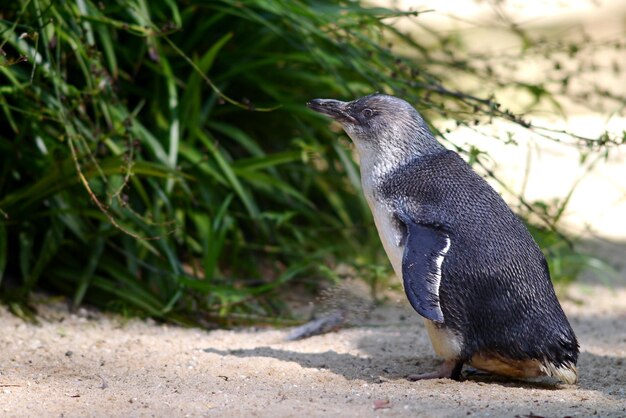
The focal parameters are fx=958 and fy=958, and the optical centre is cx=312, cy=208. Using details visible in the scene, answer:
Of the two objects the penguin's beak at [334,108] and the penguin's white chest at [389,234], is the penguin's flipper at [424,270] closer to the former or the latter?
the penguin's white chest at [389,234]

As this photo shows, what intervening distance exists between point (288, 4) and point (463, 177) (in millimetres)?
1305

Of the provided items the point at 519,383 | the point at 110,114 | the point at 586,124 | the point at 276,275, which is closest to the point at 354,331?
the point at 276,275

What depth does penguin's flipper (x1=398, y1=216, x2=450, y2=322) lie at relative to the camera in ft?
9.71

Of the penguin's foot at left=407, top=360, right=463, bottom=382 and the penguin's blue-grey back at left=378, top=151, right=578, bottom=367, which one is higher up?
the penguin's blue-grey back at left=378, top=151, right=578, bottom=367

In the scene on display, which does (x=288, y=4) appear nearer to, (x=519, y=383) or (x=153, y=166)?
(x=153, y=166)

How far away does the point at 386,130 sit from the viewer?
3.40 m

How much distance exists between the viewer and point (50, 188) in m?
3.96

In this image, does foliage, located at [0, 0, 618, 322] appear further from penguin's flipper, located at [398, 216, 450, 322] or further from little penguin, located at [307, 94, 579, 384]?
penguin's flipper, located at [398, 216, 450, 322]

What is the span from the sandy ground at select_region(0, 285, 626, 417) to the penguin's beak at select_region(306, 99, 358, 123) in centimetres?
90

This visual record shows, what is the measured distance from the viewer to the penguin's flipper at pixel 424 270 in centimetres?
296

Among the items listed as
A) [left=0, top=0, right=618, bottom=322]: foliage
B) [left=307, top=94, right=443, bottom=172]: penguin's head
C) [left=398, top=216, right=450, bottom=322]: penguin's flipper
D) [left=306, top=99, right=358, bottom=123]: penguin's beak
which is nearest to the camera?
[left=398, top=216, right=450, bottom=322]: penguin's flipper

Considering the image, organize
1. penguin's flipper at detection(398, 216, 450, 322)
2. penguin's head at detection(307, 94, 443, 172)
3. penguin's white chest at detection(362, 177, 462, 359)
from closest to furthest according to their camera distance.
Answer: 1. penguin's flipper at detection(398, 216, 450, 322)
2. penguin's white chest at detection(362, 177, 462, 359)
3. penguin's head at detection(307, 94, 443, 172)

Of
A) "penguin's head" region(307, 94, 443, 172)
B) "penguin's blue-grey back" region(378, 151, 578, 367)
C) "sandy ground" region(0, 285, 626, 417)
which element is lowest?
"sandy ground" region(0, 285, 626, 417)

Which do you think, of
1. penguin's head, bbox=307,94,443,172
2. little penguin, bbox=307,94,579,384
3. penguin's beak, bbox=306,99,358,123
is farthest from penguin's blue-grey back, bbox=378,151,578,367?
penguin's beak, bbox=306,99,358,123
